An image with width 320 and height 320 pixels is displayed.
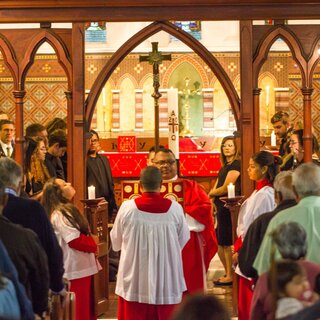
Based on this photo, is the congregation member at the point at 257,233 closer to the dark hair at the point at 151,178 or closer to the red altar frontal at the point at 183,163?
the dark hair at the point at 151,178

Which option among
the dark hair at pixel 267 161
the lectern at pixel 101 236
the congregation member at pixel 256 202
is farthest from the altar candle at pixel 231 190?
the lectern at pixel 101 236

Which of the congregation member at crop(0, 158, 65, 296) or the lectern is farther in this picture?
the lectern

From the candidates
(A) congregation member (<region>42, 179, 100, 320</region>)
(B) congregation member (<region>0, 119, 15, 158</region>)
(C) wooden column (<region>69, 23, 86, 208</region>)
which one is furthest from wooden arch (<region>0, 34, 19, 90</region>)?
(A) congregation member (<region>42, 179, 100, 320</region>)

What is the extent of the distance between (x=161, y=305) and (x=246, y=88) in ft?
9.28

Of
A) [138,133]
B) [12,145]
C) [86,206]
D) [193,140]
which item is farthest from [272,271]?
[138,133]

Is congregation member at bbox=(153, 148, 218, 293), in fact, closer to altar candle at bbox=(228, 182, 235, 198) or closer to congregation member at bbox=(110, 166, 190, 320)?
altar candle at bbox=(228, 182, 235, 198)

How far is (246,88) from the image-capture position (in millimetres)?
8922

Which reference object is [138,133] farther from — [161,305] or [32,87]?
[161,305]

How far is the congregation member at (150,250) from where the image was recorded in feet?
22.4

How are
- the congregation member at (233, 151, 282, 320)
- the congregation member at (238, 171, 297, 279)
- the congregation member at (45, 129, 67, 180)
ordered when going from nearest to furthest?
the congregation member at (238, 171, 297, 279) → the congregation member at (233, 151, 282, 320) → the congregation member at (45, 129, 67, 180)

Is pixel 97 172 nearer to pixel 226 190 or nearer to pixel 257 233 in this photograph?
pixel 226 190

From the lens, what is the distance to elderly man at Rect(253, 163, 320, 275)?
511cm

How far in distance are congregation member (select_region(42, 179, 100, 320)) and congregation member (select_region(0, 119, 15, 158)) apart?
201cm

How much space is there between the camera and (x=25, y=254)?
474 cm
